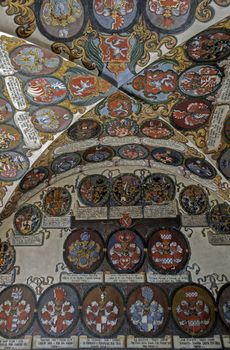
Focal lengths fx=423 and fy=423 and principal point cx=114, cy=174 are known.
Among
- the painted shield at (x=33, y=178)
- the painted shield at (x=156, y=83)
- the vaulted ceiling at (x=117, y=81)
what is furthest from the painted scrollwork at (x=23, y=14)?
the painted shield at (x=33, y=178)

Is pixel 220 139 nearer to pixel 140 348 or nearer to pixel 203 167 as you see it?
pixel 203 167

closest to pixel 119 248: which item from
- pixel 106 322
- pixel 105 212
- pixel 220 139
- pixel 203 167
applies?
pixel 105 212

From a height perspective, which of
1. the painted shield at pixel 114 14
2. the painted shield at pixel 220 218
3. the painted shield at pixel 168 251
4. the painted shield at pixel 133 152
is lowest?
the painted shield at pixel 168 251

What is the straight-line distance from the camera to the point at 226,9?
18.5 ft

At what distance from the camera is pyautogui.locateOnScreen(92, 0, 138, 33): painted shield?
5750 millimetres

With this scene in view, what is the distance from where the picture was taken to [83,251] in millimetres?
8836

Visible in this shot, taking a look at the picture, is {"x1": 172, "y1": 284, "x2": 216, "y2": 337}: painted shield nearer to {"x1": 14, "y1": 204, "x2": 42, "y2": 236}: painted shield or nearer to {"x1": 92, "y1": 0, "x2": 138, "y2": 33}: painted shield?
{"x1": 14, "y1": 204, "x2": 42, "y2": 236}: painted shield

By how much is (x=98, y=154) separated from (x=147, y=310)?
3344 mm

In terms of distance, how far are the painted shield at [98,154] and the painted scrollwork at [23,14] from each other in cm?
329

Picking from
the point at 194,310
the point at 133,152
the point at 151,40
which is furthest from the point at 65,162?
the point at 194,310

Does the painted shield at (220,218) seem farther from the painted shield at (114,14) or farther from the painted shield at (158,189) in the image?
the painted shield at (114,14)

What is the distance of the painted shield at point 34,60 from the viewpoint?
6145 mm

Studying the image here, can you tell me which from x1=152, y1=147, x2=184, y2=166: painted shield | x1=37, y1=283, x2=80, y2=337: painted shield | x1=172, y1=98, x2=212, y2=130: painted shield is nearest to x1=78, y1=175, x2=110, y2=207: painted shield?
x1=152, y1=147, x2=184, y2=166: painted shield

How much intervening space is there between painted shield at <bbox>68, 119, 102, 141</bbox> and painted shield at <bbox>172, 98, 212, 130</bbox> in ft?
4.81
